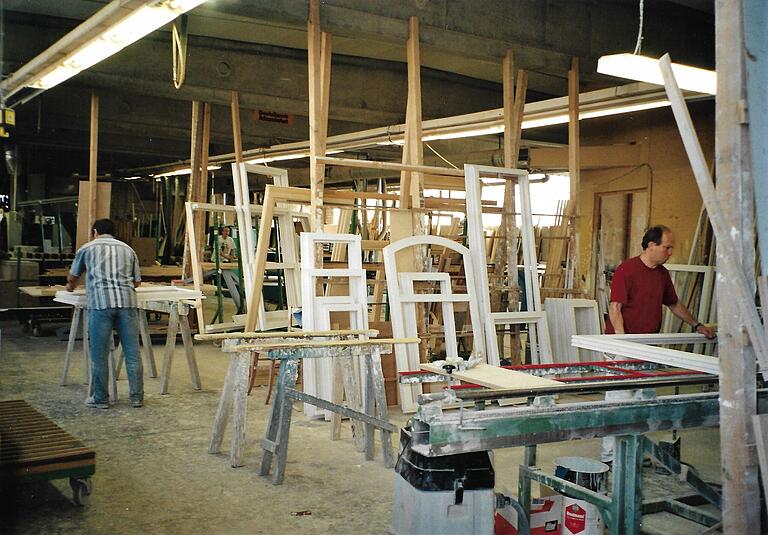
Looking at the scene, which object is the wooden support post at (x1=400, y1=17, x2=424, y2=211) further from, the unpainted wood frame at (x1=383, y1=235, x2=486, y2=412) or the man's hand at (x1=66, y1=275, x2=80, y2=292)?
the man's hand at (x1=66, y1=275, x2=80, y2=292)

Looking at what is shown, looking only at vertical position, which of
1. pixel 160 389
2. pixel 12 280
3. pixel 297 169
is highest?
pixel 297 169

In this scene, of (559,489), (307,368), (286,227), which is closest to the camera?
(559,489)

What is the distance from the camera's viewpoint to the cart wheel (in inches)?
167

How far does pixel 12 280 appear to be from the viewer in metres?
11.5

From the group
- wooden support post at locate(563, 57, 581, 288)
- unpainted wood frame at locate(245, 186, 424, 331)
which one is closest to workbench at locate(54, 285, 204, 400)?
unpainted wood frame at locate(245, 186, 424, 331)

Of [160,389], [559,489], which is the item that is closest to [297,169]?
[160,389]

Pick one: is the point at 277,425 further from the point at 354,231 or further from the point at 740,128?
the point at 354,231

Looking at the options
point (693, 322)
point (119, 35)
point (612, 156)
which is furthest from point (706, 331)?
point (612, 156)

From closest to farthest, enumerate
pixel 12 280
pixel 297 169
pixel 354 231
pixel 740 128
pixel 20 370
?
pixel 740 128 → pixel 20 370 → pixel 354 231 → pixel 12 280 → pixel 297 169

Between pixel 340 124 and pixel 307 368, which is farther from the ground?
pixel 340 124

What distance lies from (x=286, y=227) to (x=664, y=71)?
17.1 feet

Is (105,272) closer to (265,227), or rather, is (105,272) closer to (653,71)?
(265,227)

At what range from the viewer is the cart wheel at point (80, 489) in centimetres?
425

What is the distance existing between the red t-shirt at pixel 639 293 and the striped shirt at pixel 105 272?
14.1ft
